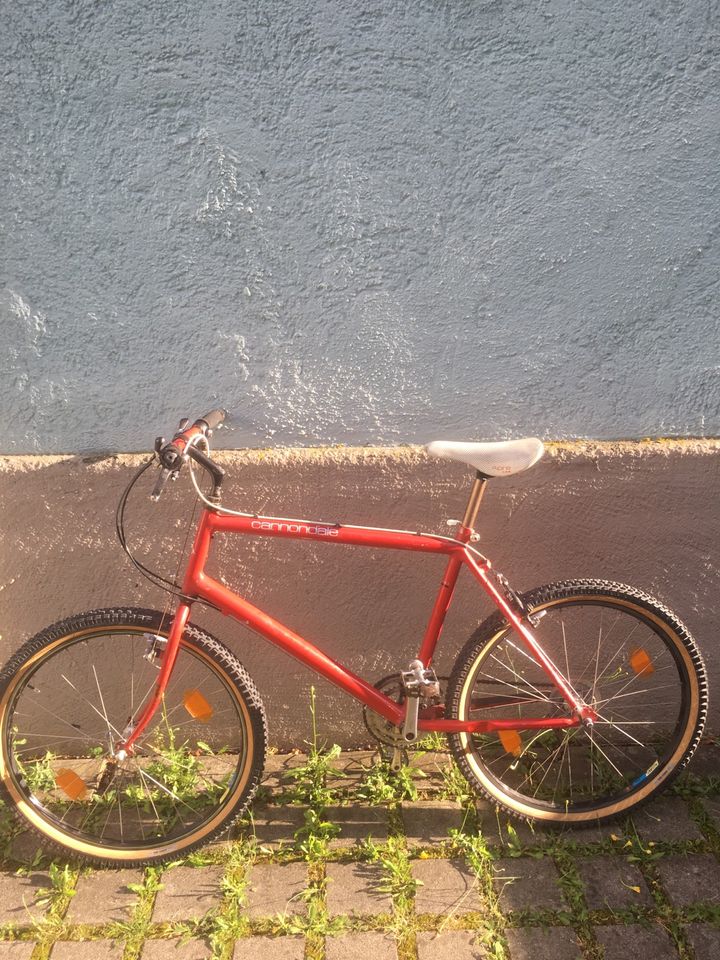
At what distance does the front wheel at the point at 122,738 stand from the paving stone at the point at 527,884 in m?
0.86

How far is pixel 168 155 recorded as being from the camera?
2768 millimetres

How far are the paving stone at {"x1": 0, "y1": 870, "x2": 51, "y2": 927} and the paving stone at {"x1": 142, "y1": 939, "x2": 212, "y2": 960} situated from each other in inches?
9.8

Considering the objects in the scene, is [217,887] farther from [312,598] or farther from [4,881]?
Result: [312,598]

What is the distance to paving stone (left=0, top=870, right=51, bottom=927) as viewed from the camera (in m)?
2.62

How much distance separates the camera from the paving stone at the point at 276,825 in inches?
114

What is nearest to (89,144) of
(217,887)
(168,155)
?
(168,155)

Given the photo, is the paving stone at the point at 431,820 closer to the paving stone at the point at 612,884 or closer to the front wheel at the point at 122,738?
the paving stone at the point at 612,884

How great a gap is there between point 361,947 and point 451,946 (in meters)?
0.27

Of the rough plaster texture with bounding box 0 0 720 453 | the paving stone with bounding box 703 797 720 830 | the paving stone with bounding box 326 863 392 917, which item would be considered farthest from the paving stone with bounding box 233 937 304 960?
the rough plaster texture with bounding box 0 0 720 453

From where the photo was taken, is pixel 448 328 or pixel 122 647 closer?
pixel 448 328

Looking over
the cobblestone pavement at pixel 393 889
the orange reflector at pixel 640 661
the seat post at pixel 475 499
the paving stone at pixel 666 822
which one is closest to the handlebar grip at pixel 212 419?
the seat post at pixel 475 499

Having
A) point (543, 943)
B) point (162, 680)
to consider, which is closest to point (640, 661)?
point (543, 943)

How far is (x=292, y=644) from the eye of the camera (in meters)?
2.73

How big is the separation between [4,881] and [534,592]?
6.48ft
